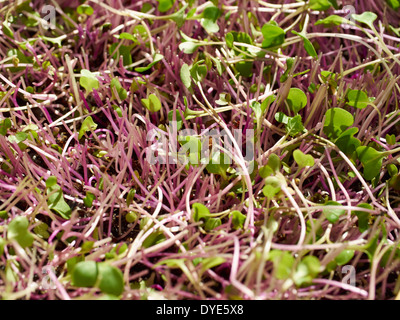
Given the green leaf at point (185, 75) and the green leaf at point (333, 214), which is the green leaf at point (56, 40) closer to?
the green leaf at point (185, 75)

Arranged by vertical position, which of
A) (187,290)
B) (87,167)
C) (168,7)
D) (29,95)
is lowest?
(187,290)

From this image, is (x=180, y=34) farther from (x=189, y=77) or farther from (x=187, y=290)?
(x=187, y=290)

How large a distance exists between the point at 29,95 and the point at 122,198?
33 centimetres

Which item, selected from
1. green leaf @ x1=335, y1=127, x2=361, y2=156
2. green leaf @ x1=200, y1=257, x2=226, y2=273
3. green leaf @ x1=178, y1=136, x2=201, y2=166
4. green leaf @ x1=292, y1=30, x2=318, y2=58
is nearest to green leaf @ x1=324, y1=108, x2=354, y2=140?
green leaf @ x1=335, y1=127, x2=361, y2=156

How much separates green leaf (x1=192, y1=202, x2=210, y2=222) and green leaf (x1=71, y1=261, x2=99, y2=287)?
18 centimetres

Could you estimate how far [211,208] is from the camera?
2.53ft

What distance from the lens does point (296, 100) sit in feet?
2.83

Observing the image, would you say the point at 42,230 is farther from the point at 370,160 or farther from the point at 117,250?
the point at 370,160

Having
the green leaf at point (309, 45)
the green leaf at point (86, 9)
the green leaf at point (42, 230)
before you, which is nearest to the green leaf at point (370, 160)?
the green leaf at point (309, 45)

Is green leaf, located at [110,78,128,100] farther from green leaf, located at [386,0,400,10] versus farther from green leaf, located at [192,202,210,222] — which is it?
green leaf, located at [386,0,400,10]

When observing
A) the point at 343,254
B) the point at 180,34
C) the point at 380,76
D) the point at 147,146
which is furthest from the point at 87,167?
the point at 380,76

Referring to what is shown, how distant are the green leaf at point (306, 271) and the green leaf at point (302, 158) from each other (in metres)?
0.20

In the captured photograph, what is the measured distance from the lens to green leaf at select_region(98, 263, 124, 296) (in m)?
0.62

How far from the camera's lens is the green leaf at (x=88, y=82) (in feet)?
2.91
